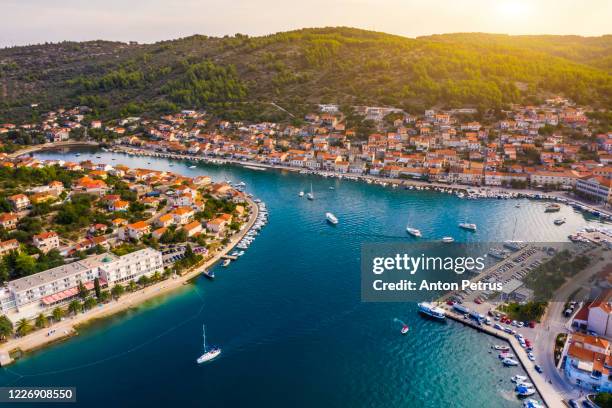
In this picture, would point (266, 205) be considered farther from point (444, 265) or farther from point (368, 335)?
point (368, 335)

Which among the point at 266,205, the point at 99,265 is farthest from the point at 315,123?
the point at 99,265

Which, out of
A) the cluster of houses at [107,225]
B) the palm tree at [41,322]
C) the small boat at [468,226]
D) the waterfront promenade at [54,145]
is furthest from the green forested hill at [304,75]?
the palm tree at [41,322]

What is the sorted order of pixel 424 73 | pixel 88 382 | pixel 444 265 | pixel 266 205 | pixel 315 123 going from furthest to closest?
pixel 424 73 < pixel 315 123 < pixel 266 205 < pixel 444 265 < pixel 88 382

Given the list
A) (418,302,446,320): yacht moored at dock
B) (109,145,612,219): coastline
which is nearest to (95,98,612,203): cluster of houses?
(109,145,612,219): coastline

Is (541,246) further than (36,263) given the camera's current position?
Yes

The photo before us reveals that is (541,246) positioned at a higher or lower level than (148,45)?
lower

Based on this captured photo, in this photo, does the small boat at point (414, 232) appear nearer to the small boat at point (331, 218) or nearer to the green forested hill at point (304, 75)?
the small boat at point (331, 218)

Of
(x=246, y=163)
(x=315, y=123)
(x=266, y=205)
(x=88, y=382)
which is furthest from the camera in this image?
(x=315, y=123)

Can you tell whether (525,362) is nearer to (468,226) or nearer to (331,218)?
(468,226)
